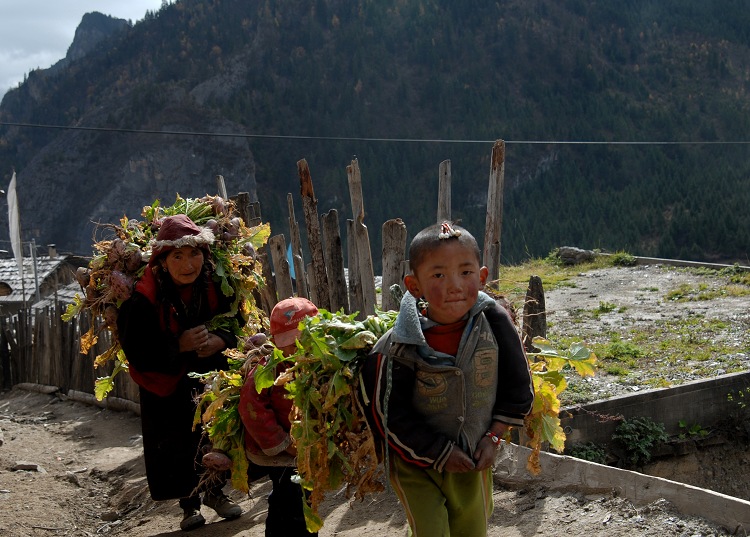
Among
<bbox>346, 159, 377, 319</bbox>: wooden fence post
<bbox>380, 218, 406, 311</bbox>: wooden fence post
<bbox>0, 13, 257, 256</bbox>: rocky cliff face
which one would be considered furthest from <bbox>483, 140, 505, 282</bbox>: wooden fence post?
<bbox>0, 13, 257, 256</bbox>: rocky cliff face

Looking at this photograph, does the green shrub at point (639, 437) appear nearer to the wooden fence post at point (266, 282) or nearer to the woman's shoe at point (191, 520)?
the wooden fence post at point (266, 282)

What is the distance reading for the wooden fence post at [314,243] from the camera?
623cm

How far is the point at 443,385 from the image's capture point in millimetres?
2801

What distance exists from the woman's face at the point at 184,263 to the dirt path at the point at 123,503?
4.24 ft

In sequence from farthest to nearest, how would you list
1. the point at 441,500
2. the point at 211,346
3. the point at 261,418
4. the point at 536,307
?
1. the point at 536,307
2. the point at 211,346
3. the point at 261,418
4. the point at 441,500

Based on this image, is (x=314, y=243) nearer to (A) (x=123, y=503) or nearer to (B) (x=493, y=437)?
(A) (x=123, y=503)

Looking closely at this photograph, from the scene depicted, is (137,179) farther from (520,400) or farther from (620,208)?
(520,400)

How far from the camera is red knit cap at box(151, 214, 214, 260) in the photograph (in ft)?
14.5

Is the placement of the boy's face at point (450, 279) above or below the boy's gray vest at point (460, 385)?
above

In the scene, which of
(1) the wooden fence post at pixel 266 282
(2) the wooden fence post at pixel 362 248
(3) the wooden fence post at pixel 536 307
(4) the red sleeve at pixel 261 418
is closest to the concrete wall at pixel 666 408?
(3) the wooden fence post at pixel 536 307

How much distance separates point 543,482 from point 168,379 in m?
2.06

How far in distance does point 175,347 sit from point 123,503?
204 cm

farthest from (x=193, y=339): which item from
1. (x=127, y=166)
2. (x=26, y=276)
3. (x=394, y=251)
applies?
(x=127, y=166)

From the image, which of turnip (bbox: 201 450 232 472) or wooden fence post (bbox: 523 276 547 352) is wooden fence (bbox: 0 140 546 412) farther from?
turnip (bbox: 201 450 232 472)
